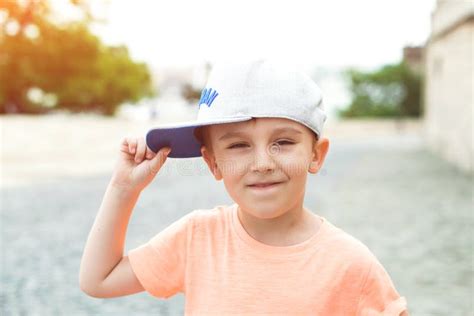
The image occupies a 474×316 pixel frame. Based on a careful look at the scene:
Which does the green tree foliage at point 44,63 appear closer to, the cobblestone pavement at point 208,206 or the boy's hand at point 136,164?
the cobblestone pavement at point 208,206

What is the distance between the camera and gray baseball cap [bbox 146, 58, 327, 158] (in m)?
1.65

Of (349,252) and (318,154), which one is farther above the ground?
(318,154)

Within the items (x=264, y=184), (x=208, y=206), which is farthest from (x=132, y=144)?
(x=208, y=206)

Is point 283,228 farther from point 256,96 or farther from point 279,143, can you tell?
point 256,96

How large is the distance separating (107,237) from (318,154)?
560 millimetres

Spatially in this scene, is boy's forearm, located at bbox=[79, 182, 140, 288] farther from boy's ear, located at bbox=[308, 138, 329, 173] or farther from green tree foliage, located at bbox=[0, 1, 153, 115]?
green tree foliage, located at bbox=[0, 1, 153, 115]

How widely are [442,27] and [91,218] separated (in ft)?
34.8

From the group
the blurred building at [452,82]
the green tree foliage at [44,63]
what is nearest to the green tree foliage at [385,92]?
the green tree foliage at [44,63]

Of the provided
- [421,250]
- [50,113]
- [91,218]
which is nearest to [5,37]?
[50,113]

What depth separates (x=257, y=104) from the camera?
5.40 ft

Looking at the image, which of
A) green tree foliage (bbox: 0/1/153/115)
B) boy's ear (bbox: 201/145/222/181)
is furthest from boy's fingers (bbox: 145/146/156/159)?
green tree foliage (bbox: 0/1/153/115)

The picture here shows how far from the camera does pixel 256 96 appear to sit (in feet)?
5.42

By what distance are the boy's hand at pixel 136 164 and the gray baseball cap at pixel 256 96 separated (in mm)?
77

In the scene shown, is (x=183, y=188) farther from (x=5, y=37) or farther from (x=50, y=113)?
(x=50, y=113)
